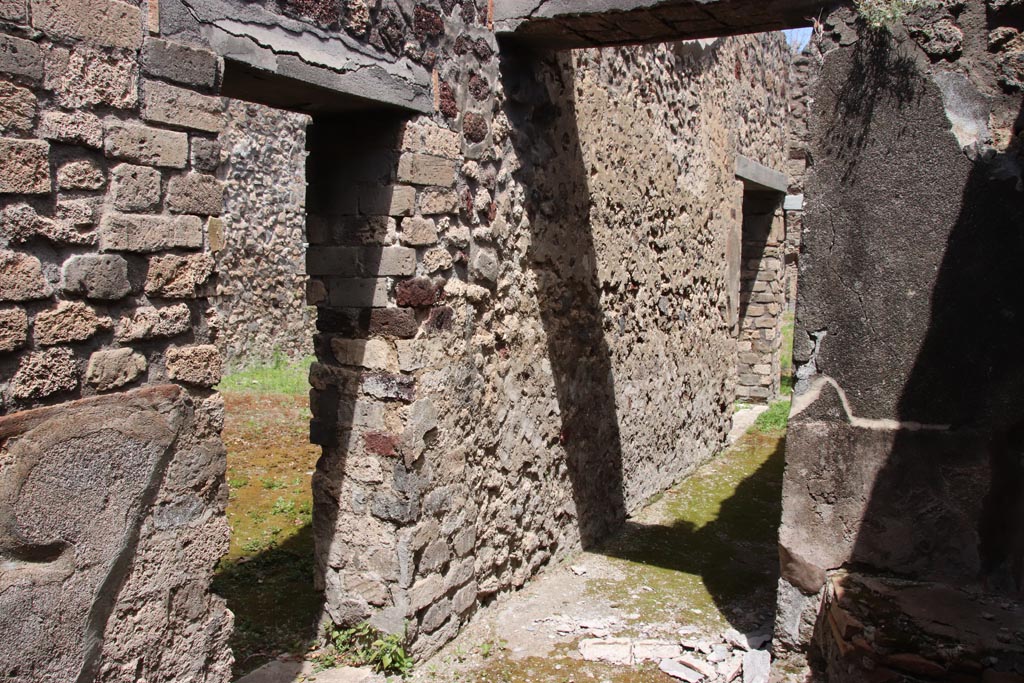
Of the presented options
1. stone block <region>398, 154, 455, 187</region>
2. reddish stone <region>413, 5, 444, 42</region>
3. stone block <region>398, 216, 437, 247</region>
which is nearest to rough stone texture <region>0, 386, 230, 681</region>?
stone block <region>398, 216, 437, 247</region>

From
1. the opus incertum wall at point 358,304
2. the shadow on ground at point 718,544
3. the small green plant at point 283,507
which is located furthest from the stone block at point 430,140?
the small green plant at point 283,507

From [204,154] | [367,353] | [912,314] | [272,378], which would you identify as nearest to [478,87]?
[367,353]

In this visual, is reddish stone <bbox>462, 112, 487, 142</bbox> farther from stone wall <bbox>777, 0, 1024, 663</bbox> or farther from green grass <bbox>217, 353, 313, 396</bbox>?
green grass <bbox>217, 353, 313, 396</bbox>

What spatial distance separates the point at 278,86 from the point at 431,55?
2.54 feet

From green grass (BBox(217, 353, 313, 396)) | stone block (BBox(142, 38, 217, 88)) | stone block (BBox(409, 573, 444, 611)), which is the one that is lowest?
stone block (BBox(409, 573, 444, 611))

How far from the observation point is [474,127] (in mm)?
3646

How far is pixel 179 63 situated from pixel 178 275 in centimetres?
58

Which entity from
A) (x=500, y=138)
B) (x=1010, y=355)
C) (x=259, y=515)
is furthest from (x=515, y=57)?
(x=259, y=515)

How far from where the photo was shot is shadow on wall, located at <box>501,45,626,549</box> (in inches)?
162

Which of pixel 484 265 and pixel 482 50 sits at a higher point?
pixel 482 50

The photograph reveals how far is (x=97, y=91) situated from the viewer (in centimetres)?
210

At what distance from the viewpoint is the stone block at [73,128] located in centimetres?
202

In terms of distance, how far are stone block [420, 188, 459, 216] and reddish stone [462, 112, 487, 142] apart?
292 millimetres

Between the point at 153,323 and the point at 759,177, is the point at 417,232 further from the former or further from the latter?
the point at 759,177
